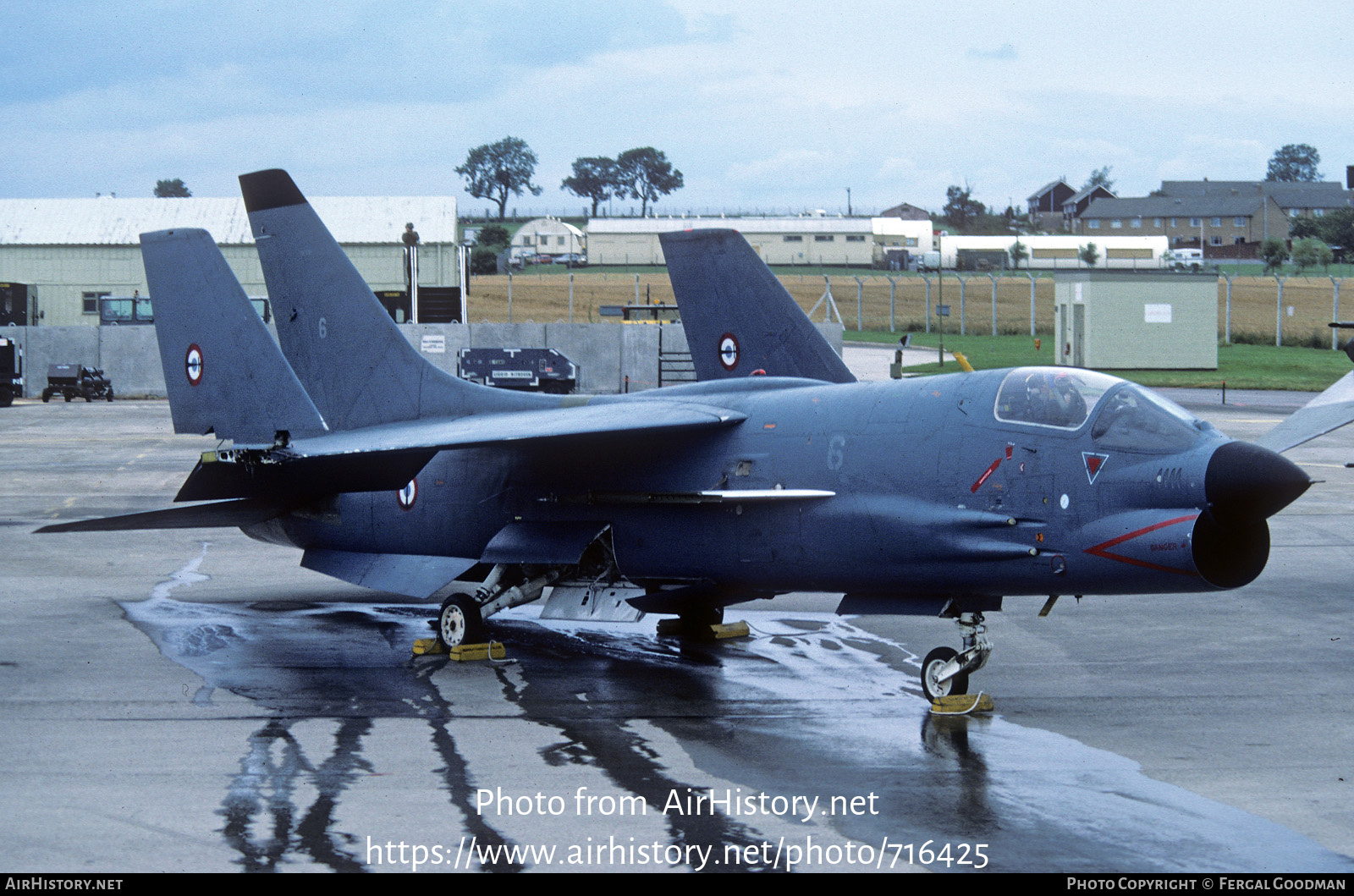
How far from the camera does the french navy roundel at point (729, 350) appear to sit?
16.8m

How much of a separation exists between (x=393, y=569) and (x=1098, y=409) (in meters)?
7.82

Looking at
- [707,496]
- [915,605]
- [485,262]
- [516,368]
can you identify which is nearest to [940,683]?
[915,605]

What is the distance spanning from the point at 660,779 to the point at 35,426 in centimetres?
3479

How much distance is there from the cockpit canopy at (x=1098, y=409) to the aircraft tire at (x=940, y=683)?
208 centimetres

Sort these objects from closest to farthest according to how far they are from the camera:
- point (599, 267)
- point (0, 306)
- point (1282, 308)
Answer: point (0, 306), point (1282, 308), point (599, 267)

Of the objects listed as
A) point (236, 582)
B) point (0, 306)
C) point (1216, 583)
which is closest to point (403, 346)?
point (236, 582)

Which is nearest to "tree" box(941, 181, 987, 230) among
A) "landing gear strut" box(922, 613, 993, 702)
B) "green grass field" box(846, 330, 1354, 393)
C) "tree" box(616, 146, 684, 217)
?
"tree" box(616, 146, 684, 217)

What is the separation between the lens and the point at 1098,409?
11.0 meters

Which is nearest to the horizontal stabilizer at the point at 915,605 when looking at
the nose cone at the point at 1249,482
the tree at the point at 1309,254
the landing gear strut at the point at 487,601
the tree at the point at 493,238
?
the nose cone at the point at 1249,482

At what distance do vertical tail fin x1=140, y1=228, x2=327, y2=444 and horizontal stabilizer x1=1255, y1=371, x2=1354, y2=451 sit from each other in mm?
10830

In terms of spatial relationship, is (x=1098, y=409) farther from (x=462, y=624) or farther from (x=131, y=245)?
(x=131, y=245)

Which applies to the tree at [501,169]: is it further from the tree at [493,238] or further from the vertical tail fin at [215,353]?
the vertical tail fin at [215,353]

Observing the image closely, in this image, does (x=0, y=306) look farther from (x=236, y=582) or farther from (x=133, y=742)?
(x=133, y=742)
